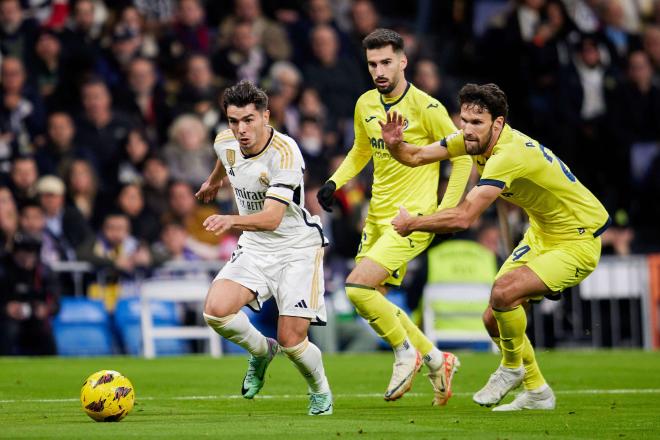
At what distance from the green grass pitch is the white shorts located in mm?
858

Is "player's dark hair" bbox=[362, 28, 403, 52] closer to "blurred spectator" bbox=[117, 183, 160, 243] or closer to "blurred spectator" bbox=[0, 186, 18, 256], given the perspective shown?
"blurred spectator" bbox=[0, 186, 18, 256]

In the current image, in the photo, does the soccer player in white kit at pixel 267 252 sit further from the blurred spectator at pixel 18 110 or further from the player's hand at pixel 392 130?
the blurred spectator at pixel 18 110

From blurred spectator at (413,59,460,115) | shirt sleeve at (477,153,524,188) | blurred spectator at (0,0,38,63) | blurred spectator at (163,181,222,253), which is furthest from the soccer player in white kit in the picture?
blurred spectator at (413,59,460,115)

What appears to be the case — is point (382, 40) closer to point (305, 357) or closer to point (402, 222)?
point (402, 222)

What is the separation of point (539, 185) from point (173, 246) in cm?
931

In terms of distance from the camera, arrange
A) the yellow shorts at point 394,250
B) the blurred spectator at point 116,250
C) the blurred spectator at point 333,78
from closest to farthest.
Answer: the yellow shorts at point 394,250 → the blurred spectator at point 116,250 → the blurred spectator at point 333,78

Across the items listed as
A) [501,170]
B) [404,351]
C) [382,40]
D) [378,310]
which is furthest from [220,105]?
[501,170]

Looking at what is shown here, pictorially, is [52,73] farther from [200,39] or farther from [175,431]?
[175,431]

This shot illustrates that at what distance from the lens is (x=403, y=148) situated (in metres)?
11.1

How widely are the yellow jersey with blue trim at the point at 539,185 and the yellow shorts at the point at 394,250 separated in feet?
3.26

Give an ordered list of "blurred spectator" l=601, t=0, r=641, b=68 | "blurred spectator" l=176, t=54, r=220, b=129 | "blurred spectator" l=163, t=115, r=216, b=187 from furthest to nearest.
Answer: "blurred spectator" l=601, t=0, r=641, b=68, "blurred spectator" l=176, t=54, r=220, b=129, "blurred spectator" l=163, t=115, r=216, b=187

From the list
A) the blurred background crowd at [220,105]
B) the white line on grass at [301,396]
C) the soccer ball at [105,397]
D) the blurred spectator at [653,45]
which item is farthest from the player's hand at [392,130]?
the blurred spectator at [653,45]

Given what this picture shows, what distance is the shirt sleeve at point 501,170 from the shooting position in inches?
410

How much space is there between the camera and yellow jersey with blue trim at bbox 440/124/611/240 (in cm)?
1052
